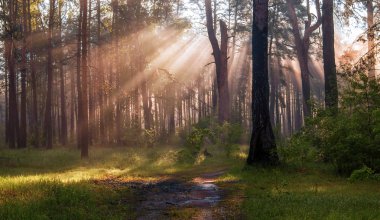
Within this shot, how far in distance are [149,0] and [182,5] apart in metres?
6.14

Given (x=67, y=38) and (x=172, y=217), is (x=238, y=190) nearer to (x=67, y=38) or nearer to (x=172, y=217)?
(x=172, y=217)

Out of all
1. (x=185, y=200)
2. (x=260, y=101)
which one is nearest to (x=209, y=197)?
(x=185, y=200)

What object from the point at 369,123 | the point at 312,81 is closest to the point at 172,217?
the point at 369,123

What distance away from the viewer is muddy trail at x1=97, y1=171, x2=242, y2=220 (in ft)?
23.9

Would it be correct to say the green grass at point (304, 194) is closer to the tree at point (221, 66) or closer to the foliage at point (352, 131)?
the foliage at point (352, 131)

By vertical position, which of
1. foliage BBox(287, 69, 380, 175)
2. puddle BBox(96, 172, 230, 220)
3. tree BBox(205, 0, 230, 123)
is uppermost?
tree BBox(205, 0, 230, 123)

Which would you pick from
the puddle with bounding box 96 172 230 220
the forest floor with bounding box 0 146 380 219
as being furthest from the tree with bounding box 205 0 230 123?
the puddle with bounding box 96 172 230 220

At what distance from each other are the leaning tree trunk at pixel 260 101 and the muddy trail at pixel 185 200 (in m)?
2.20

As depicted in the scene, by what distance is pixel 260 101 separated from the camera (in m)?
13.8

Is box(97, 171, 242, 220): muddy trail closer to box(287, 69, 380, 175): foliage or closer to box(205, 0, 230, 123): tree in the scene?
box(287, 69, 380, 175): foliage

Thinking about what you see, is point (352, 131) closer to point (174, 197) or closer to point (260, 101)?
point (260, 101)

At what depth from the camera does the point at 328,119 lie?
1220cm

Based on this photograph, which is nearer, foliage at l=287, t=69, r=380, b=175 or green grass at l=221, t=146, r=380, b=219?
green grass at l=221, t=146, r=380, b=219

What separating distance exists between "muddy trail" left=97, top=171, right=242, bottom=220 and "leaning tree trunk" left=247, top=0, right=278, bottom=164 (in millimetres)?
2203
